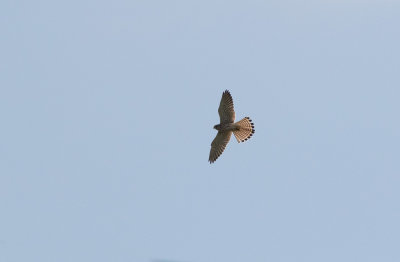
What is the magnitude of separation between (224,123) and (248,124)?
1.52 metres

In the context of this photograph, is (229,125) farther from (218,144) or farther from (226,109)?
(218,144)

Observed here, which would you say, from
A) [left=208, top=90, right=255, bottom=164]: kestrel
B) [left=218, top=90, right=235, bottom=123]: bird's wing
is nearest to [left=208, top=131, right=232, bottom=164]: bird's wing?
[left=208, top=90, right=255, bottom=164]: kestrel

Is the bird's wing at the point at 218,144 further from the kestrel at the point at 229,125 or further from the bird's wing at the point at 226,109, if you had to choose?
the bird's wing at the point at 226,109

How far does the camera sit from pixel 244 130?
1468 inches

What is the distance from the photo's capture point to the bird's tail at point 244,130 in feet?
121

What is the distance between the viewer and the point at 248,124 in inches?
1457

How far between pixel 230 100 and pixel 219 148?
124 inches

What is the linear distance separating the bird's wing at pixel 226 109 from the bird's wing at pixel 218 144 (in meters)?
0.86

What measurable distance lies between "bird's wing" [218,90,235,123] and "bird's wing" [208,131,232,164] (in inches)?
34.1

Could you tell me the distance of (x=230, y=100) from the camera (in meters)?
37.8

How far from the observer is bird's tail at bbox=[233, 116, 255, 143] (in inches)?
1455

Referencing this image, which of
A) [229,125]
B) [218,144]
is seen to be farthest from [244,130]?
[218,144]

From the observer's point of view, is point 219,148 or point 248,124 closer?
point 248,124

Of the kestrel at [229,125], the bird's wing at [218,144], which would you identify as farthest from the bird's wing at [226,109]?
the bird's wing at [218,144]
